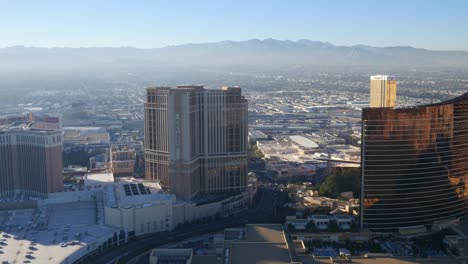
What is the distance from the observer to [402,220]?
2831cm

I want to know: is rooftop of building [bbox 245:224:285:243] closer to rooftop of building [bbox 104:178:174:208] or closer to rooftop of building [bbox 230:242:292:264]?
rooftop of building [bbox 230:242:292:264]

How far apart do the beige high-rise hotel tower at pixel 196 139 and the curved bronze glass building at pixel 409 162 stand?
31.3 ft

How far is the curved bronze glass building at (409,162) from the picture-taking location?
27641 mm

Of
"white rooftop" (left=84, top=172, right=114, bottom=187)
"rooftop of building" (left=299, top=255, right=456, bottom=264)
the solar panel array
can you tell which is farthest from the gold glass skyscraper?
"rooftop of building" (left=299, top=255, right=456, bottom=264)

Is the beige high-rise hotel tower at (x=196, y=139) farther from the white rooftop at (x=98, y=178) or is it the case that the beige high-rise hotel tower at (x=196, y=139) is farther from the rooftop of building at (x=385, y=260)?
the rooftop of building at (x=385, y=260)

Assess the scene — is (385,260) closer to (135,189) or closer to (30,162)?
(135,189)

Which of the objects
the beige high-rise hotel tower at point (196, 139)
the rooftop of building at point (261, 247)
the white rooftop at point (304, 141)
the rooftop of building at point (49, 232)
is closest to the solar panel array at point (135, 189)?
the beige high-rise hotel tower at point (196, 139)

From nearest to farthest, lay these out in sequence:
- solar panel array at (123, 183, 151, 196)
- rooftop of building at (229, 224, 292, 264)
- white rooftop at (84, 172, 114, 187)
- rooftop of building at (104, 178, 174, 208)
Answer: rooftop of building at (229, 224, 292, 264)
rooftop of building at (104, 178, 174, 208)
solar panel array at (123, 183, 151, 196)
white rooftop at (84, 172, 114, 187)

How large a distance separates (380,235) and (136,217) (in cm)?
1196

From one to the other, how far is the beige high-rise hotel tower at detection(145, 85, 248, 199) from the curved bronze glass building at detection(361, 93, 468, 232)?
953cm

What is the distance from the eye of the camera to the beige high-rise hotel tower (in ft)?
106

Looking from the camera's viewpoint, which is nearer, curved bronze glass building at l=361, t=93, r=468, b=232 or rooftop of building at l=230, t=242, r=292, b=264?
rooftop of building at l=230, t=242, r=292, b=264

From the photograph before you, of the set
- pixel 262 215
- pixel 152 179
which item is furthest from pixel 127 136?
pixel 262 215

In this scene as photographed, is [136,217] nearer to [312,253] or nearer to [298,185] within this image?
[312,253]
